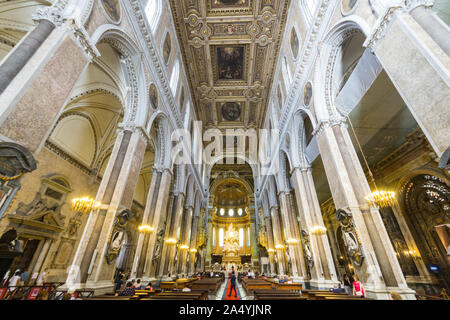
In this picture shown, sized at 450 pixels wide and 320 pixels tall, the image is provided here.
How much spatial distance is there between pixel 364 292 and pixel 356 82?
765cm

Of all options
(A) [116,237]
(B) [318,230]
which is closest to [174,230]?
(A) [116,237]

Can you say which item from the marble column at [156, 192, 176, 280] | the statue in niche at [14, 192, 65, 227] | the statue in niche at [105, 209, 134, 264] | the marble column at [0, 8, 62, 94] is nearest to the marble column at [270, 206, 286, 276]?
the marble column at [156, 192, 176, 280]

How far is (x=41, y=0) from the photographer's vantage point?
719 cm

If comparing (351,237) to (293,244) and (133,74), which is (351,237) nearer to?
(293,244)

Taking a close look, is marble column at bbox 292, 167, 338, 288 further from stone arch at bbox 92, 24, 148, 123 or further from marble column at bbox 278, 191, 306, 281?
stone arch at bbox 92, 24, 148, 123

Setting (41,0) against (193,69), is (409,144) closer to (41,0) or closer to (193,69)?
(193,69)

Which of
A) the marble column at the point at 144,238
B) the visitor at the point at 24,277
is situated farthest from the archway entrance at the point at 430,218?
the visitor at the point at 24,277

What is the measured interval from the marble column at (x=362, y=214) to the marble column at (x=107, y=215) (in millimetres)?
7308

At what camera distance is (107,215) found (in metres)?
6.34

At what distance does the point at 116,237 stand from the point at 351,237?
24.8ft

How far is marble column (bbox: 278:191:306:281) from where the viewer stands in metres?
10.9

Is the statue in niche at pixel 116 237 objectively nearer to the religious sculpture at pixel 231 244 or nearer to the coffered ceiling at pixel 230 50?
the coffered ceiling at pixel 230 50

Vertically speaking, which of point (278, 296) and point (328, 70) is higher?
point (328, 70)
